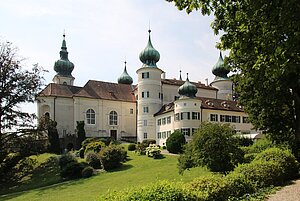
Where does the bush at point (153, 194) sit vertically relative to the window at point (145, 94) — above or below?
below

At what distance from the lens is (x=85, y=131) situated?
189ft

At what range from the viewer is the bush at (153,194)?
281 inches

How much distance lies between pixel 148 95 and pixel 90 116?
1157cm

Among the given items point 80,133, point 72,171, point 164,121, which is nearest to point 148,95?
point 164,121

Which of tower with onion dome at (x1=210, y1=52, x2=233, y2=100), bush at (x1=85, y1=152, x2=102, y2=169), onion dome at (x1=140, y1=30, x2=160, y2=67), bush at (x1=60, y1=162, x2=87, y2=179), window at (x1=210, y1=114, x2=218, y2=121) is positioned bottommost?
bush at (x1=60, y1=162, x2=87, y2=179)

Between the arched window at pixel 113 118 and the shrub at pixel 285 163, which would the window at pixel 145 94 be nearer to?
the arched window at pixel 113 118

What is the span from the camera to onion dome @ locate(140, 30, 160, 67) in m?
57.2

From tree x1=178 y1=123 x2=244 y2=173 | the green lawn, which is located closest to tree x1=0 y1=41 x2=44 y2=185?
the green lawn

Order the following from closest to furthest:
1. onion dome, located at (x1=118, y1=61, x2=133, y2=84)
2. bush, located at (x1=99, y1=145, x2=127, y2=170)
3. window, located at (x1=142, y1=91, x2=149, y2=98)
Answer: bush, located at (x1=99, y1=145, x2=127, y2=170) → window, located at (x1=142, y1=91, x2=149, y2=98) → onion dome, located at (x1=118, y1=61, x2=133, y2=84)

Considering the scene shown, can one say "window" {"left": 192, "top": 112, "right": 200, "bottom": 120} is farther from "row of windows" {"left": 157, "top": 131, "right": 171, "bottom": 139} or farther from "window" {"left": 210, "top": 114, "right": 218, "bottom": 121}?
"row of windows" {"left": 157, "top": 131, "right": 171, "bottom": 139}

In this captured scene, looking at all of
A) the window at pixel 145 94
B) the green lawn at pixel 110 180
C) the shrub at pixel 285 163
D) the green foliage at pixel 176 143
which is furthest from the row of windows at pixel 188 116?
the shrub at pixel 285 163

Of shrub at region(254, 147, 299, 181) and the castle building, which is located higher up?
the castle building

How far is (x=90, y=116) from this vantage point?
5884 centimetres

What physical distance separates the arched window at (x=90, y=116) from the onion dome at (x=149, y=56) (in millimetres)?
12957
